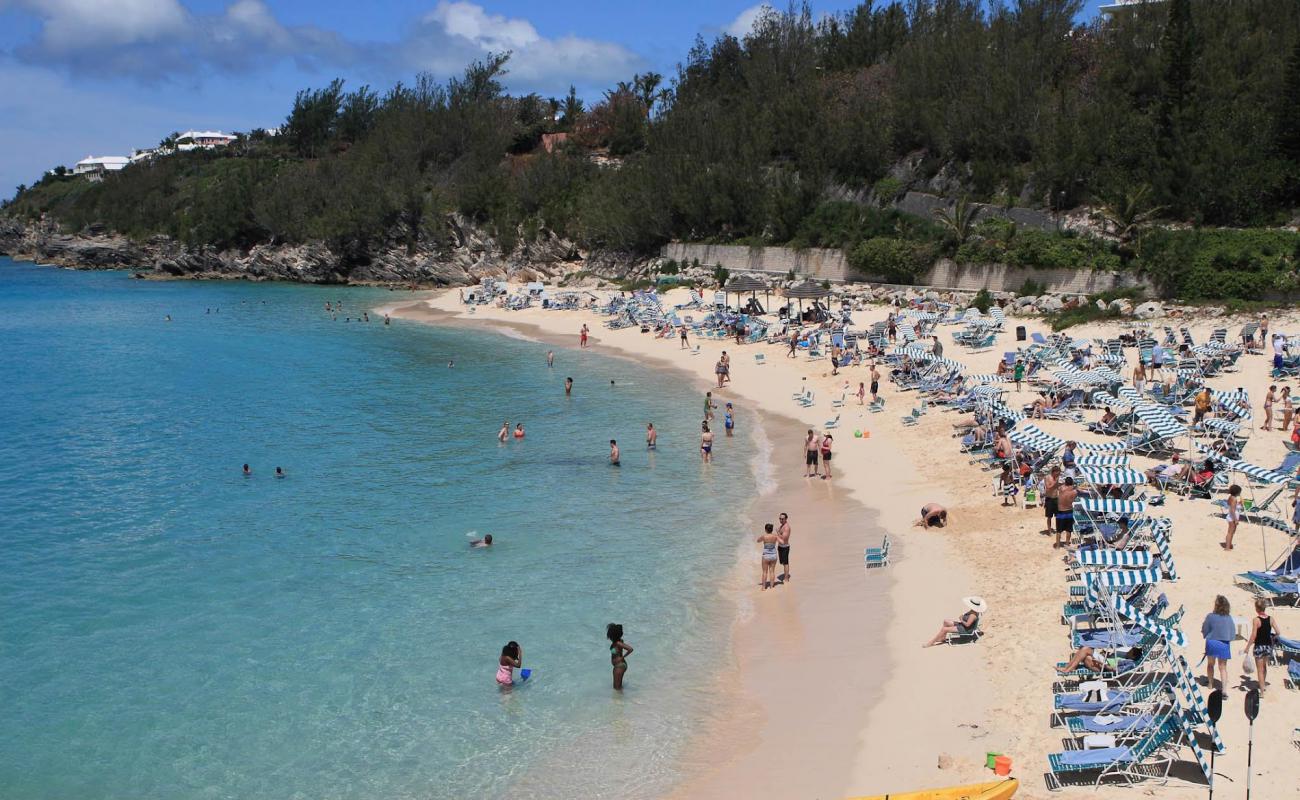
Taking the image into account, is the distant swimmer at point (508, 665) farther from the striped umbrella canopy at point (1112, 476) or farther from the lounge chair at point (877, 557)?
the striped umbrella canopy at point (1112, 476)

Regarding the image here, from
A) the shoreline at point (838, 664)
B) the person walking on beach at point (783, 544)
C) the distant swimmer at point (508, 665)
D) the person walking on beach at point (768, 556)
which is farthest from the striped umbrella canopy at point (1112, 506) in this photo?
the distant swimmer at point (508, 665)

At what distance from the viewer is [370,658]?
1279 centimetres

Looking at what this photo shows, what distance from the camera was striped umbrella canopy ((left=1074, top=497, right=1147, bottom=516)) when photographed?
13023mm

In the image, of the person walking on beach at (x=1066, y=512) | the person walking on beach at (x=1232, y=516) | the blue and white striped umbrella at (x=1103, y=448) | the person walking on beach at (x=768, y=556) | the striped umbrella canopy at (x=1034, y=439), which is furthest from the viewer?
the striped umbrella canopy at (x=1034, y=439)

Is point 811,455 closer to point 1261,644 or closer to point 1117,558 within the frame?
point 1117,558

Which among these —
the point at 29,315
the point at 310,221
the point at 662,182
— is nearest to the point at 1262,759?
the point at 662,182

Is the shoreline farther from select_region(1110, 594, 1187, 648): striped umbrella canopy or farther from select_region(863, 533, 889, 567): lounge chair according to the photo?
select_region(1110, 594, 1187, 648): striped umbrella canopy

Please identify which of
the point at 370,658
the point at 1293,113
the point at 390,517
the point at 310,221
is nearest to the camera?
the point at 370,658

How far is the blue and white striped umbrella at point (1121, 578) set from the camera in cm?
1096

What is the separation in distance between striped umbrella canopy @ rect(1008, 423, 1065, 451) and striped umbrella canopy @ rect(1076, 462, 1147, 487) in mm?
2113

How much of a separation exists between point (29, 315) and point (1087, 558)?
214 feet

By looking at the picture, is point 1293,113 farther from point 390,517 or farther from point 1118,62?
point 390,517

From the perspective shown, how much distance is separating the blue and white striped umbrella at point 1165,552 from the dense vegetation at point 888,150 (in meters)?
20.3

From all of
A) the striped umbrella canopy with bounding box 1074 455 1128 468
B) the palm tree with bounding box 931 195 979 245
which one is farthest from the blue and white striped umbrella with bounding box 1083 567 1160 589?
the palm tree with bounding box 931 195 979 245
